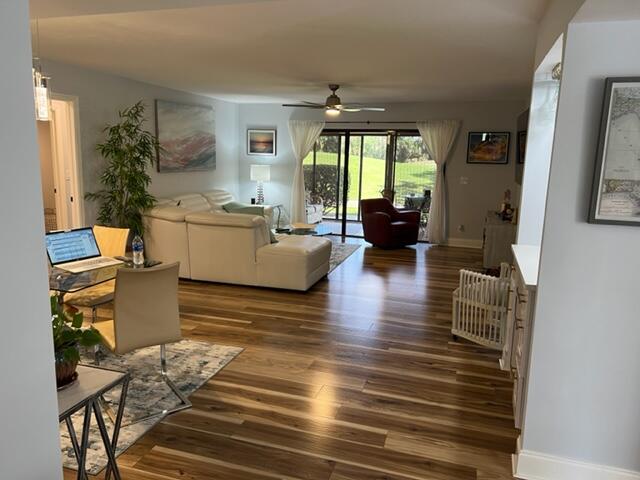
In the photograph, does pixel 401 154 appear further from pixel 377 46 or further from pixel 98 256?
pixel 98 256

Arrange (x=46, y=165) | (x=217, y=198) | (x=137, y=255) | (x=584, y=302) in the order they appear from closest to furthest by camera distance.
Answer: (x=584, y=302)
(x=137, y=255)
(x=46, y=165)
(x=217, y=198)

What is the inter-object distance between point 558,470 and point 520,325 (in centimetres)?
83

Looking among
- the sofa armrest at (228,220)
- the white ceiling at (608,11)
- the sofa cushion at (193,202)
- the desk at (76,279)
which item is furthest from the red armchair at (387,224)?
the white ceiling at (608,11)

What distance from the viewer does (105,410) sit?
9.23 feet

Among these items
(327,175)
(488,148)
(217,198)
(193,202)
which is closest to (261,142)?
(327,175)

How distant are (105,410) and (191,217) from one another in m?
2.94

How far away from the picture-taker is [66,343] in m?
1.66

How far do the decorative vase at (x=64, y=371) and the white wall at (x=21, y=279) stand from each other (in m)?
0.40

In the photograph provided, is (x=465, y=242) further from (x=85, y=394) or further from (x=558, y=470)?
(x=85, y=394)

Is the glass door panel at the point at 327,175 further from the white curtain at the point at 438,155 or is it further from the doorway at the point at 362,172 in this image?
the white curtain at the point at 438,155

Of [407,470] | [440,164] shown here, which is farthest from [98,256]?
[440,164]

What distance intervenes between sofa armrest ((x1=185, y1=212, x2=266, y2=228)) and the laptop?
175 centimetres

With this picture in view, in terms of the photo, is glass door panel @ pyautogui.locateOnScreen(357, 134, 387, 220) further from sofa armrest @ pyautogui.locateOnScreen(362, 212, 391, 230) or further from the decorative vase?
the decorative vase

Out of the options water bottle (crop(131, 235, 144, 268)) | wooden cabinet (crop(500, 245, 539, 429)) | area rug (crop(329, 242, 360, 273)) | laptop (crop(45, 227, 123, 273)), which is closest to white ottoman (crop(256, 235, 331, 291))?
area rug (crop(329, 242, 360, 273))
